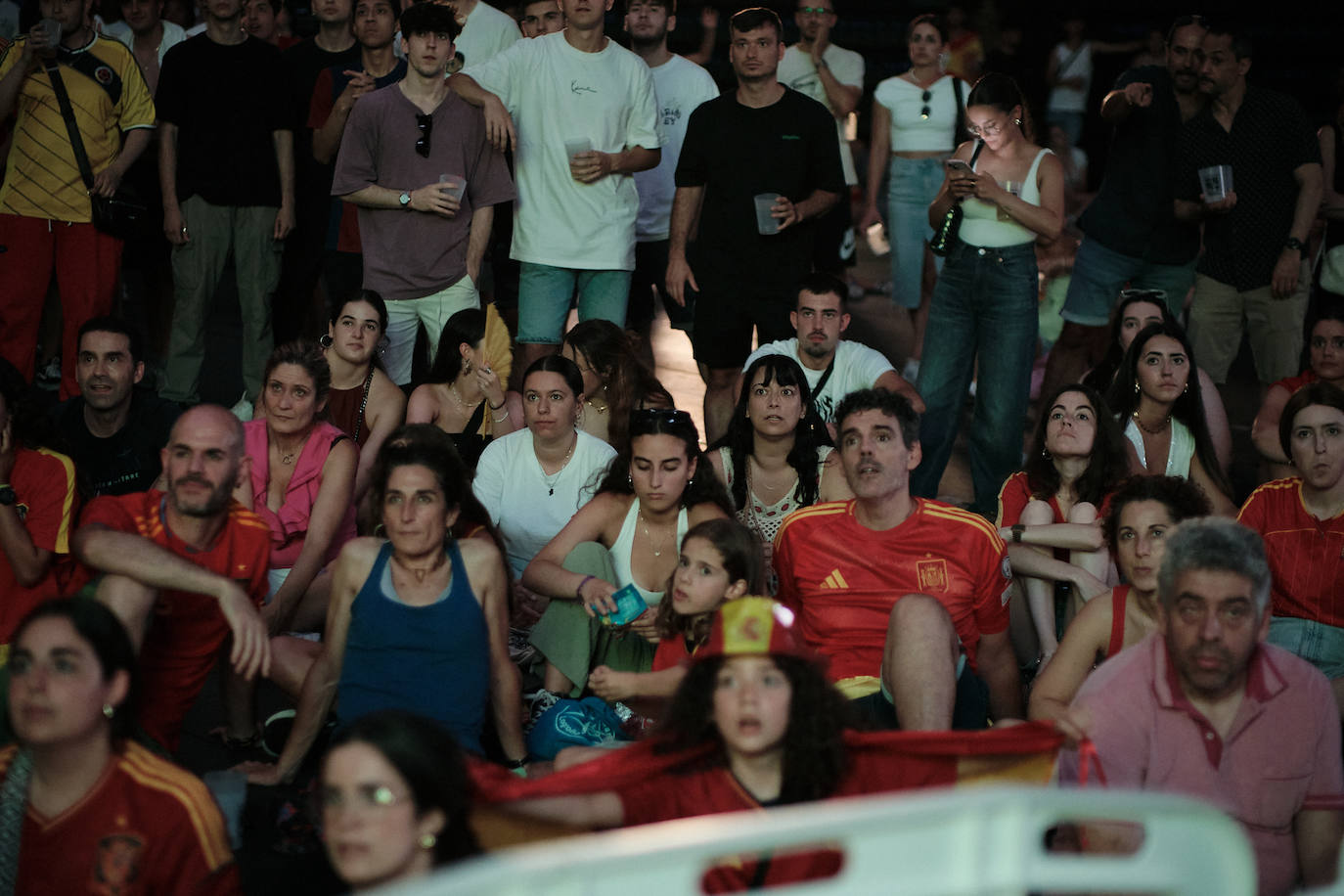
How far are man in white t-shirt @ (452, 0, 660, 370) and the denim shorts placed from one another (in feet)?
10.5

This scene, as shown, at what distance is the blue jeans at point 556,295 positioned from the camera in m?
6.57

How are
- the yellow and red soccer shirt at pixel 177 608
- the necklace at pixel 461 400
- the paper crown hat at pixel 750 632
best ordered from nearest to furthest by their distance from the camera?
the paper crown hat at pixel 750 632 → the yellow and red soccer shirt at pixel 177 608 → the necklace at pixel 461 400

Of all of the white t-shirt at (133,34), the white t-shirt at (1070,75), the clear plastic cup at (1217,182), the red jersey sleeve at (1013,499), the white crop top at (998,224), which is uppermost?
the white t-shirt at (1070,75)

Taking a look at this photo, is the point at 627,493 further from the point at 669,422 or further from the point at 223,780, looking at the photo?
the point at 223,780

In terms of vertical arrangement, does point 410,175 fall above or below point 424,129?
below

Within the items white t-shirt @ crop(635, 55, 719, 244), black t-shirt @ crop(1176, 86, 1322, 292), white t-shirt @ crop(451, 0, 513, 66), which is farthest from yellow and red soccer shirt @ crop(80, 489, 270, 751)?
black t-shirt @ crop(1176, 86, 1322, 292)

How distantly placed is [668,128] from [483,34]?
3.32 feet

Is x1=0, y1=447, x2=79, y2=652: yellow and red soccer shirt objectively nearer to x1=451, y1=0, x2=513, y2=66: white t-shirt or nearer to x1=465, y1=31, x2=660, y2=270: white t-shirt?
x1=465, y1=31, x2=660, y2=270: white t-shirt

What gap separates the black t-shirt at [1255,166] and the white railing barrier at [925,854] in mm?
5634

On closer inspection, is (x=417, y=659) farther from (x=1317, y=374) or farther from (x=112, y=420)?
(x=1317, y=374)

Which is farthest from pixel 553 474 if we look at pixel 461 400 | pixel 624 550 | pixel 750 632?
pixel 750 632

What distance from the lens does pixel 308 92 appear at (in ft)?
23.6

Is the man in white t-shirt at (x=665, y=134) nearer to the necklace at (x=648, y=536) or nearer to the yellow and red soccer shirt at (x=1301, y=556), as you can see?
the necklace at (x=648, y=536)

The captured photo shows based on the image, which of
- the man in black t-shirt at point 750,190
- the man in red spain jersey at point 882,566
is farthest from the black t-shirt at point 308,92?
the man in red spain jersey at point 882,566
